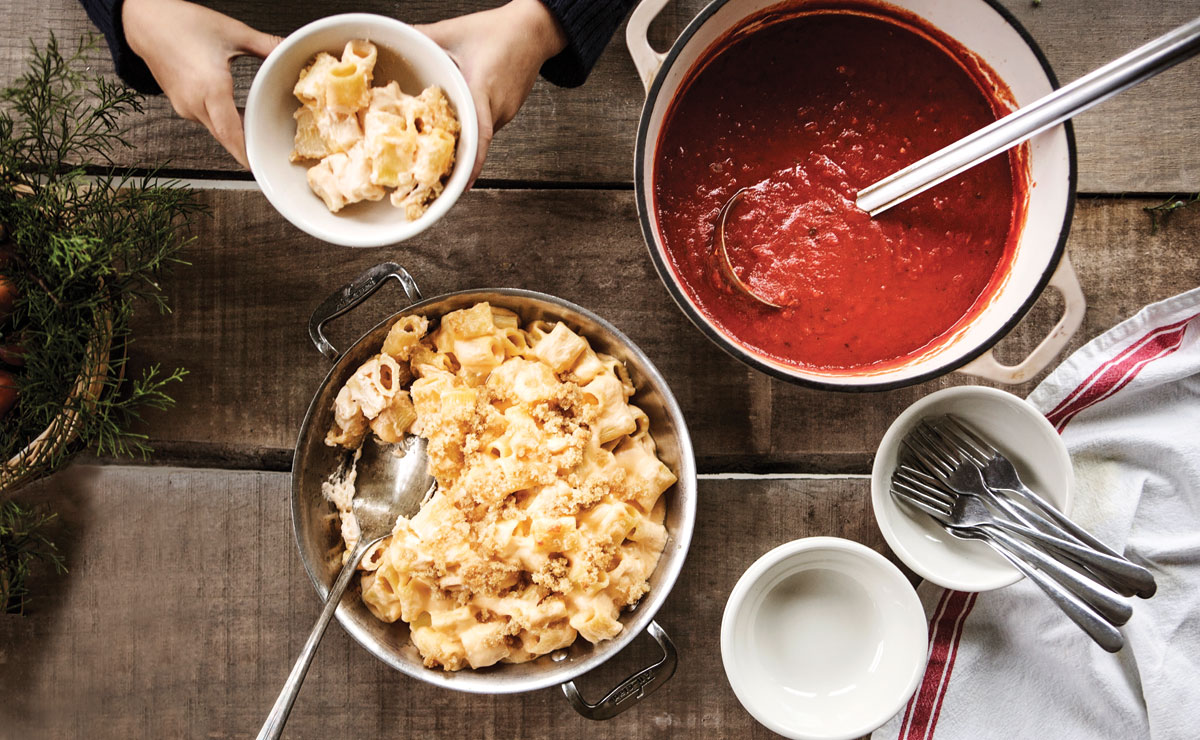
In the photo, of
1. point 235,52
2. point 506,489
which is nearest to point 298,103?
point 235,52

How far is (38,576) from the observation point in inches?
60.5

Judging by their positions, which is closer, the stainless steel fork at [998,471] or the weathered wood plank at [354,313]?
the stainless steel fork at [998,471]

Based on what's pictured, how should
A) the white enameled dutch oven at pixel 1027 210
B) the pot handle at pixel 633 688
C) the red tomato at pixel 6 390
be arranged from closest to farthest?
1. the white enameled dutch oven at pixel 1027 210
2. the red tomato at pixel 6 390
3. the pot handle at pixel 633 688

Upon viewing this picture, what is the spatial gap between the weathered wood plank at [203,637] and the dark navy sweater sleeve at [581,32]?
85 centimetres

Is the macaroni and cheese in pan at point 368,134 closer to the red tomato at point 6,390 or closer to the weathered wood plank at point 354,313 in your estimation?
the weathered wood plank at point 354,313

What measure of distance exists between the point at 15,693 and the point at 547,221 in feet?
4.22

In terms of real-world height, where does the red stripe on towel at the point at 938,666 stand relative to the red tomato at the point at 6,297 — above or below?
below

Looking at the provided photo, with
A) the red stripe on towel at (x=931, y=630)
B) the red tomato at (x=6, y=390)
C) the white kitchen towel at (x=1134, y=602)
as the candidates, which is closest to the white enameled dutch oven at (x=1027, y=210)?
the white kitchen towel at (x=1134, y=602)

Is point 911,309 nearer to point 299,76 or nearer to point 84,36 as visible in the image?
point 299,76

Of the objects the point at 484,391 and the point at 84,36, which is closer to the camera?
the point at 484,391

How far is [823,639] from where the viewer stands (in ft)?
4.85

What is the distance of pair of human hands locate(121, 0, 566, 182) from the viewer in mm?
1166

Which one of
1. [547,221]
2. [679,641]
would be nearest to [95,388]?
[547,221]

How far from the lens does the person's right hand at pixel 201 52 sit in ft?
3.81
